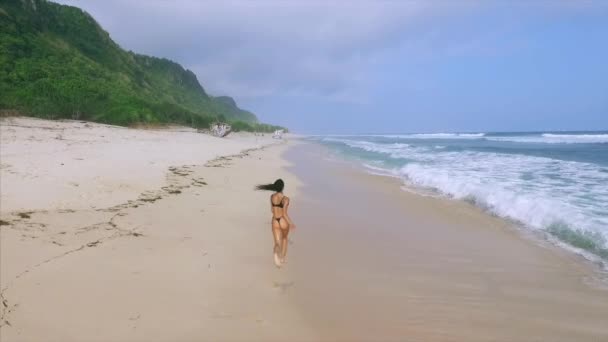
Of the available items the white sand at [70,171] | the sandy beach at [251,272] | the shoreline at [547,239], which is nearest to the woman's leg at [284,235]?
the sandy beach at [251,272]

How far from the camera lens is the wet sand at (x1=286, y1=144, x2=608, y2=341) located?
152 inches

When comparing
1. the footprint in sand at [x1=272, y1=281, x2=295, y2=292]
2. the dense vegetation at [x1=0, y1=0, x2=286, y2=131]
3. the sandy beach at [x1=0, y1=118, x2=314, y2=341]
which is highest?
the dense vegetation at [x1=0, y1=0, x2=286, y2=131]

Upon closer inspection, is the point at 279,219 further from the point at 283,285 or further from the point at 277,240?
the point at 283,285

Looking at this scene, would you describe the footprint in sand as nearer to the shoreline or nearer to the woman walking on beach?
the woman walking on beach

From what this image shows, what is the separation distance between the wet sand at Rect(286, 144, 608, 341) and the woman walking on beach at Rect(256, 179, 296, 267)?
1.06 feet

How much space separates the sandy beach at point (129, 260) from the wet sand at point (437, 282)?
63 centimetres

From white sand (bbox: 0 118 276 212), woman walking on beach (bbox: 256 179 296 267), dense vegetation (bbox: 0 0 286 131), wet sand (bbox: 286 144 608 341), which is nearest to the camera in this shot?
wet sand (bbox: 286 144 608 341)

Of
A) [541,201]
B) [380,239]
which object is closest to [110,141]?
[380,239]

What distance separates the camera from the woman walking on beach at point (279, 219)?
5047 millimetres

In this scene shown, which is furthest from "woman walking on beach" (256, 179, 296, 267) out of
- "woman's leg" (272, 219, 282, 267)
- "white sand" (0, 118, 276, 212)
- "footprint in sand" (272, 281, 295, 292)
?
"white sand" (0, 118, 276, 212)

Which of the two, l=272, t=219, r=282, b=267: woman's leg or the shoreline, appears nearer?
l=272, t=219, r=282, b=267: woman's leg

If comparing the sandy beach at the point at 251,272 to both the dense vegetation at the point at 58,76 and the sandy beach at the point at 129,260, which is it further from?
the dense vegetation at the point at 58,76

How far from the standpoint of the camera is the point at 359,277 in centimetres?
512

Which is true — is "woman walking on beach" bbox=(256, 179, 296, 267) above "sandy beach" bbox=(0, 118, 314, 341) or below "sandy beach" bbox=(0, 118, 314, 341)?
above
